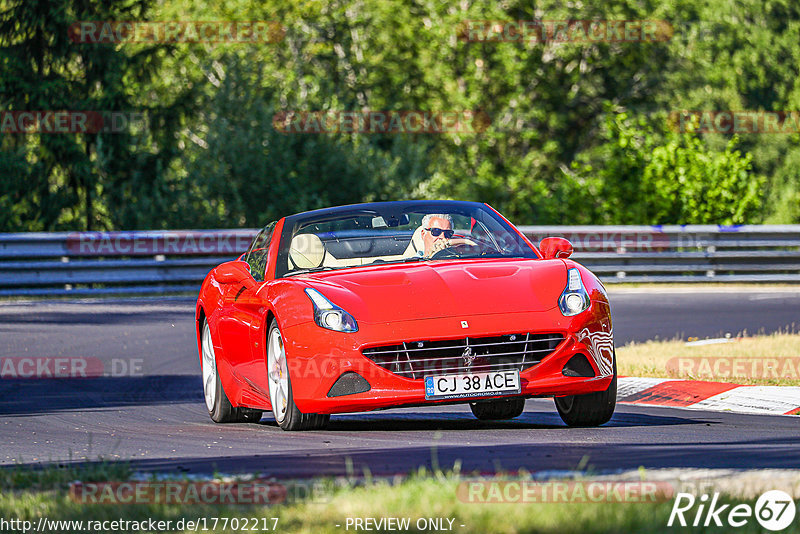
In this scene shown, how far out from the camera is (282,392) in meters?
8.35

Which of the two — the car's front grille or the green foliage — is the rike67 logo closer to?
the car's front grille

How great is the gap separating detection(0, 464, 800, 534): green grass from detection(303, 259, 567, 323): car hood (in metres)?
2.30

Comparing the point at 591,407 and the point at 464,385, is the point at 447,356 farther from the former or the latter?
the point at 591,407

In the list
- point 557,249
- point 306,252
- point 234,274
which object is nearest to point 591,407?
point 557,249

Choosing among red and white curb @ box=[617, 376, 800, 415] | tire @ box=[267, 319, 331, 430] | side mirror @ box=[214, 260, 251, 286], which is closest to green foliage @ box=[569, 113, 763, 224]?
red and white curb @ box=[617, 376, 800, 415]

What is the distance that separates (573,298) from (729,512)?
3.44m

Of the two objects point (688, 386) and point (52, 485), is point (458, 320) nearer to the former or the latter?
point (52, 485)

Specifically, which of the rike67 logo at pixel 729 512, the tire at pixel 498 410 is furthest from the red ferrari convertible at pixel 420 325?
the rike67 logo at pixel 729 512

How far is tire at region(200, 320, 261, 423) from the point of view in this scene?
967 cm

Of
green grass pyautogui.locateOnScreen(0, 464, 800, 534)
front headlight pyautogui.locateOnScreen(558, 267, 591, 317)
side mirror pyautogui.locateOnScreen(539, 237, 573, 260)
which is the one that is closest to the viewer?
green grass pyautogui.locateOnScreen(0, 464, 800, 534)

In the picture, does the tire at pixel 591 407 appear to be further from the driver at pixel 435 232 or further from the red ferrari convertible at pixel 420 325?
the driver at pixel 435 232

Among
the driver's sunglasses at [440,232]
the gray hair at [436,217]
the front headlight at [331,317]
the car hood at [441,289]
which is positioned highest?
the gray hair at [436,217]

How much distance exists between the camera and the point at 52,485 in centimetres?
582

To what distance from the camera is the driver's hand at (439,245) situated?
9.02 meters
